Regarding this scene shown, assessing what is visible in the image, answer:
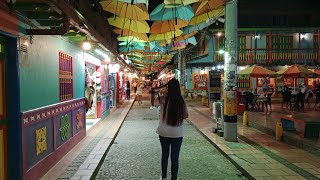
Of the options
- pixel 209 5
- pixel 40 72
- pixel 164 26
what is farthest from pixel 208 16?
pixel 40 72

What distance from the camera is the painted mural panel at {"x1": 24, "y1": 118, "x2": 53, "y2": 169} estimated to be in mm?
6367

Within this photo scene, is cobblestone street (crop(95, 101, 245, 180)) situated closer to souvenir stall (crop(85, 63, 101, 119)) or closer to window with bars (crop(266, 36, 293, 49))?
souvenir stall (crop(85, 63, 101, 119))

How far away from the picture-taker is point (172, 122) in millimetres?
6273

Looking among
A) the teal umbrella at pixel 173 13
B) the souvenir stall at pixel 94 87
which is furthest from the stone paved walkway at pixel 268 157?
the souvenir stall at pixel 94 87

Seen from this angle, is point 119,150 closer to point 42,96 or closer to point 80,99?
point 80,99

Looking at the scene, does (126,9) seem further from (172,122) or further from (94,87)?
(172,122)

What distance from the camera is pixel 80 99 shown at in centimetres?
1131

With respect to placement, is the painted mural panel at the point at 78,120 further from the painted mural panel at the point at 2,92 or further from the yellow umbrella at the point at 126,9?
the painted mural panel at the point at 2,92

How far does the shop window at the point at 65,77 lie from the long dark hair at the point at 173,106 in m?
3.86

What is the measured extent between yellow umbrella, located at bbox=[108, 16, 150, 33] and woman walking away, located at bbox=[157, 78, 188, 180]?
24.8ft

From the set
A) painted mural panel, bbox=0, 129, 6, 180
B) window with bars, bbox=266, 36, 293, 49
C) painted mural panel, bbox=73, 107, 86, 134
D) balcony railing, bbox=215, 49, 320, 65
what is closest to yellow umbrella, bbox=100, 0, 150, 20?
painted mural panel, bbox=73, 107, 86, 134

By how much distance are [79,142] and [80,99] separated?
5.05ft

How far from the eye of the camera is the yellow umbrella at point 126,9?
1168 centimetres

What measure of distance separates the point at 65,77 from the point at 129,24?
16.5 ft
